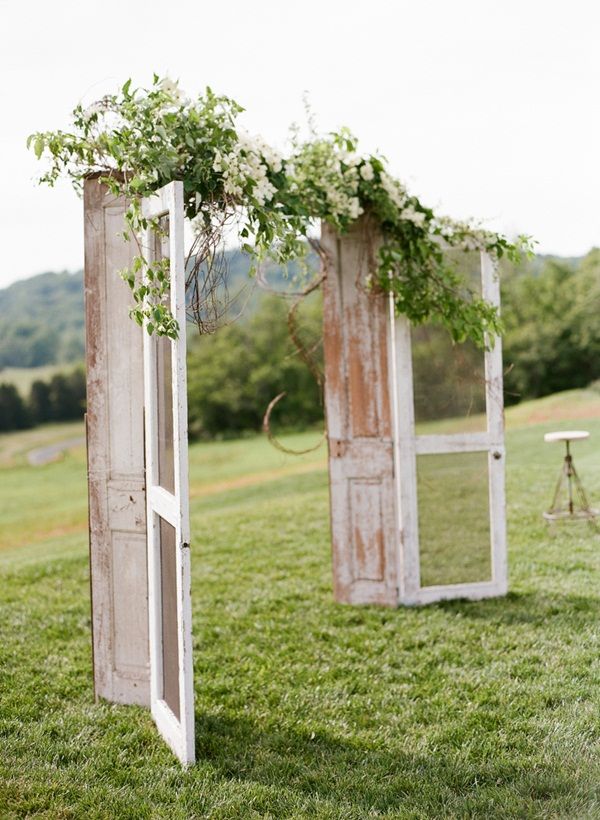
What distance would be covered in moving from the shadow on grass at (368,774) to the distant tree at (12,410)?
Answer: 34.2 meters

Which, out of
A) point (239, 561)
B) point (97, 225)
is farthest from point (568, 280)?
point (97, 225)

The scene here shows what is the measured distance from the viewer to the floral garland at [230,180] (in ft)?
12.1

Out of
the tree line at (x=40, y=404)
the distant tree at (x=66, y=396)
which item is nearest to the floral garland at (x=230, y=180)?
the tree line at (x=40, y=404)

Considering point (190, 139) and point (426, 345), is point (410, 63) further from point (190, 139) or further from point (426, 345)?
point (190, 139)

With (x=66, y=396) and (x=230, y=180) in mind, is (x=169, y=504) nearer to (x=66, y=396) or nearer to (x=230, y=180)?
(x=230, y=180)

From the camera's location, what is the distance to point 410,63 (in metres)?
17.4

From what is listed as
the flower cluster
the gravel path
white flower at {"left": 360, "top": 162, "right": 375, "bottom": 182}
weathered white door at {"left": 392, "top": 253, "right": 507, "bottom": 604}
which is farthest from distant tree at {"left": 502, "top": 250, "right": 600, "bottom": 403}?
the flower cluster

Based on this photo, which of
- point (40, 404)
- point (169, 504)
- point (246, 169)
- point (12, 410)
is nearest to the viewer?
point (169, 504)

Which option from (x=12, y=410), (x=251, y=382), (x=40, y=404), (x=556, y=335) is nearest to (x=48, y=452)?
(x=40, y=404)

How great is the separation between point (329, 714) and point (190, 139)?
2.65 meters

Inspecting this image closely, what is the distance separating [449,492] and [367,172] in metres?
→ 2.10

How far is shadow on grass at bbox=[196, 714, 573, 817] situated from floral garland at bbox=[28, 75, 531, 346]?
175 cm

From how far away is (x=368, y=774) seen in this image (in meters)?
3.41

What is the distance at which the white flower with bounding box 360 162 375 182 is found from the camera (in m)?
5.22
